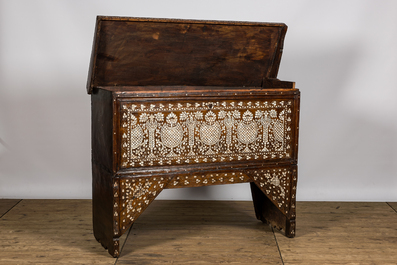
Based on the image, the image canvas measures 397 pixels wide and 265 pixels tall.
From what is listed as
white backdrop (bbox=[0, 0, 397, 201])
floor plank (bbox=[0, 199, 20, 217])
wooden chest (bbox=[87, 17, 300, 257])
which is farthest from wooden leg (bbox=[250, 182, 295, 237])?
floor plank (bbox=[0, 199, 20, 217])

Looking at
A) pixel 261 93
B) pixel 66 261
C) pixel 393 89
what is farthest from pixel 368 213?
pixel 66 261

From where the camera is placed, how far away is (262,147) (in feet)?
10.2

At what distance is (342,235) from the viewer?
3299 mm

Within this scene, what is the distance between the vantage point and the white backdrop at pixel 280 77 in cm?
399

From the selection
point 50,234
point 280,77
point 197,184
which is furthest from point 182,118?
point 280,77

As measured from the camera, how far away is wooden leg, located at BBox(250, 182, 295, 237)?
3262 mm

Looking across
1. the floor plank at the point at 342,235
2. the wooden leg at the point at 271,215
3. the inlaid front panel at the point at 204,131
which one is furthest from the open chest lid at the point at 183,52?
the floor plank at the point at 342,235

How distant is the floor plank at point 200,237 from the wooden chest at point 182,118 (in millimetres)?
197

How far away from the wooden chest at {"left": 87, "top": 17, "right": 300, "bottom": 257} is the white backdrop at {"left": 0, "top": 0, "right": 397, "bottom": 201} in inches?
33.2

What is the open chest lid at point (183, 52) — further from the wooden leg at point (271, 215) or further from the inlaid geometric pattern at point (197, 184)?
the wooden leg at point (271, 215)

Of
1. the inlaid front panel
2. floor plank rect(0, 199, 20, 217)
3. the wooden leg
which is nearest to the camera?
the inlaid front panel

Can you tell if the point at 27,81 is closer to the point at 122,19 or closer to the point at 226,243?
the point at 122,19

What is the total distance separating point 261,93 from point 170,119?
0.64 metres

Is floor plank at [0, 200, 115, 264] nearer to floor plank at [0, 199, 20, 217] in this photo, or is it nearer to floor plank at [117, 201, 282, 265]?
floor plank at [0, 199, 20, 217]
